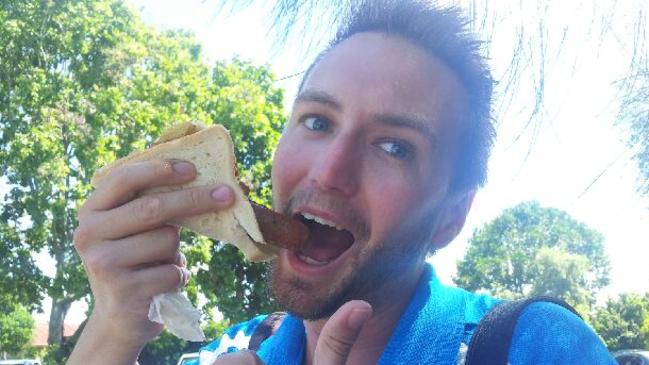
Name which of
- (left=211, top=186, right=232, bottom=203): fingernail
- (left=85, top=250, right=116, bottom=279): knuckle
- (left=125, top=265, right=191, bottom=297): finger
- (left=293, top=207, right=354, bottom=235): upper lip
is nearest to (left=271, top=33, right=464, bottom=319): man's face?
(left=293, top=207, right=354, bottom=235): upper lip

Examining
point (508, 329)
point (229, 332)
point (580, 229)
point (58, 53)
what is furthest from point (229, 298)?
point (580, 229)

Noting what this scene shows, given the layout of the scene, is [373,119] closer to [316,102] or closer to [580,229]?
[316,102]

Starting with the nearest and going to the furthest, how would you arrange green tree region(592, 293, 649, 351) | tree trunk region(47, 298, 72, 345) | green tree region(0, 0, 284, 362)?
1. green tree region(0, 0, 284, 362)
2. tree trunk region(47, 298, 72, 345)
3. green tree region(592, 293, 649, 351)

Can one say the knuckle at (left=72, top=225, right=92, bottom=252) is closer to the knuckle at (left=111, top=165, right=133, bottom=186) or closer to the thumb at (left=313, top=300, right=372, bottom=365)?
the knuckle at (left=111, top=165, right=133, bottom=186)

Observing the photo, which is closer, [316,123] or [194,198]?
[194,198]

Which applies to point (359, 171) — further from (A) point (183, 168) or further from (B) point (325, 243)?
(A) point (183, 168)

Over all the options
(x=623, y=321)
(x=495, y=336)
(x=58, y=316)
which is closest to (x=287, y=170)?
(x=495, y=336)

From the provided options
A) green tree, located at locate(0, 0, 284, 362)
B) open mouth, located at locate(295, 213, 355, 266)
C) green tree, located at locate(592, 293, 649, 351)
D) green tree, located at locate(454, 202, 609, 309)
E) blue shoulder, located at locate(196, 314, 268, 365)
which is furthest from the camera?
green tree, located at locate(454, 202, 609, 309)

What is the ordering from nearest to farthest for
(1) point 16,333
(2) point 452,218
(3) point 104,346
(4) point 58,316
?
1. (3) point 104,346
2. (2) point 452,218
3. (4) point 58,316
4. (1) point 16,333
